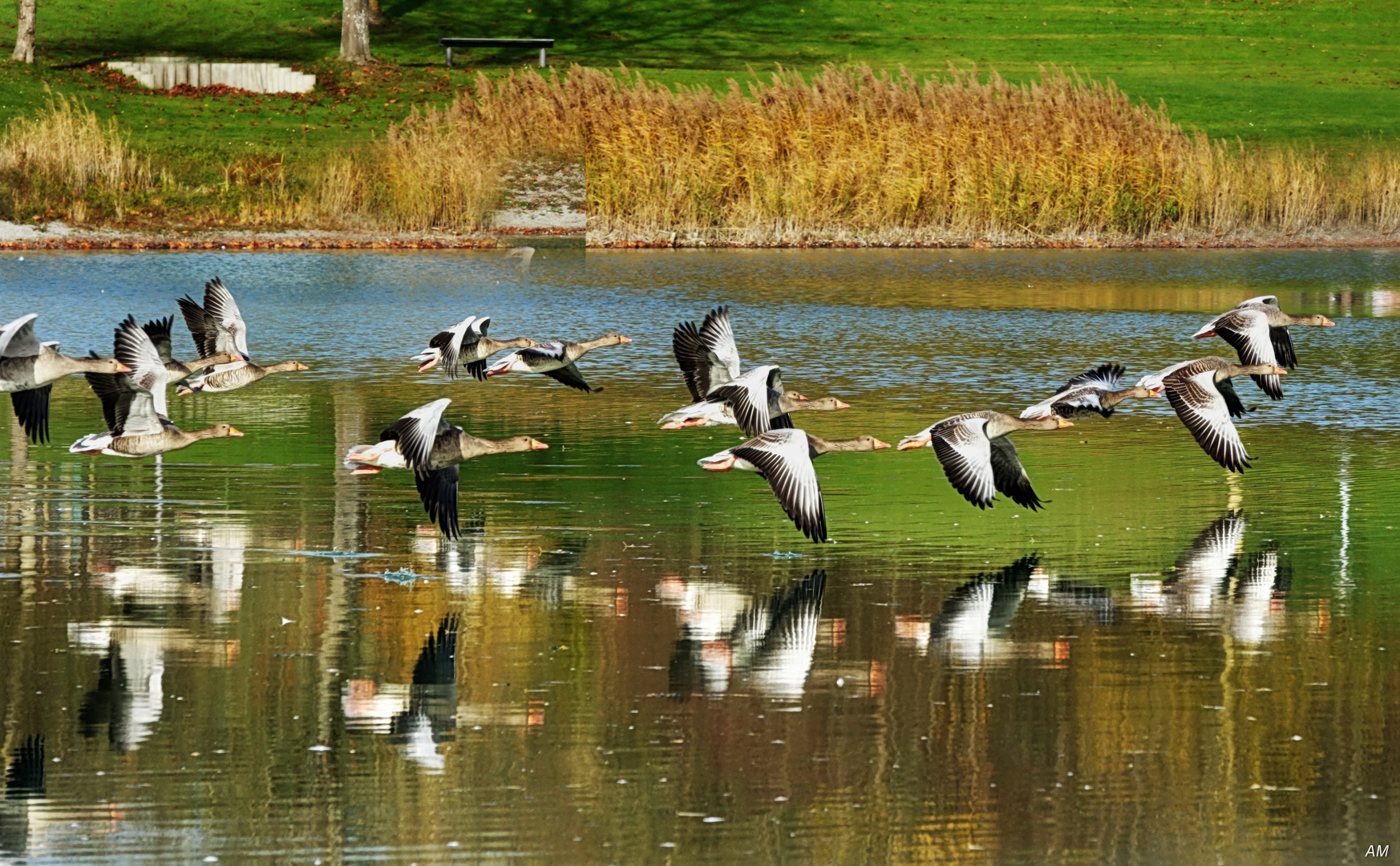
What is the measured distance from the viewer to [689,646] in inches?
405

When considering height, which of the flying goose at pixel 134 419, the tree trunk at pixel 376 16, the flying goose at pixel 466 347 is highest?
the tree trunk at pixel 376 16

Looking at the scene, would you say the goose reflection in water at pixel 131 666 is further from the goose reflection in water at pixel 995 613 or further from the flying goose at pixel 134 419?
the flying goose at pixel 134 419

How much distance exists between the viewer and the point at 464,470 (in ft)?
51.7

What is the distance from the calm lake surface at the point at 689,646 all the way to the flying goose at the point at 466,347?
3.15ft

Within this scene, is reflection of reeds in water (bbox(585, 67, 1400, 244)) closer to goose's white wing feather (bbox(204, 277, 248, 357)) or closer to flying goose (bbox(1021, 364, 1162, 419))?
goose's white wing feather (bbox(204, 277, 248, 357))

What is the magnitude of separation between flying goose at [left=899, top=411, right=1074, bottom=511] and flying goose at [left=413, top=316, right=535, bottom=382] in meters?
4.32

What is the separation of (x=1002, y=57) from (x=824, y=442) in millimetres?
48268

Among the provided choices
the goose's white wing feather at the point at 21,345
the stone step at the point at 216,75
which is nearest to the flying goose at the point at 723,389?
the goose's white wing feather at the point at 21,345

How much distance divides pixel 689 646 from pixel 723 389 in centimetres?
430

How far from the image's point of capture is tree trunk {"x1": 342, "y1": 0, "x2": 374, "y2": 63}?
5109 cm

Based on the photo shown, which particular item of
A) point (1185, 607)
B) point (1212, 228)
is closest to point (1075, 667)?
point (1185, 607)

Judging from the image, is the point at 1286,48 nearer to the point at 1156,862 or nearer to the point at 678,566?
the point at 678,566

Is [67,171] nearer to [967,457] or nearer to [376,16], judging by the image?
[376,16]

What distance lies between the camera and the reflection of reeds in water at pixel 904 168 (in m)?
34.3
